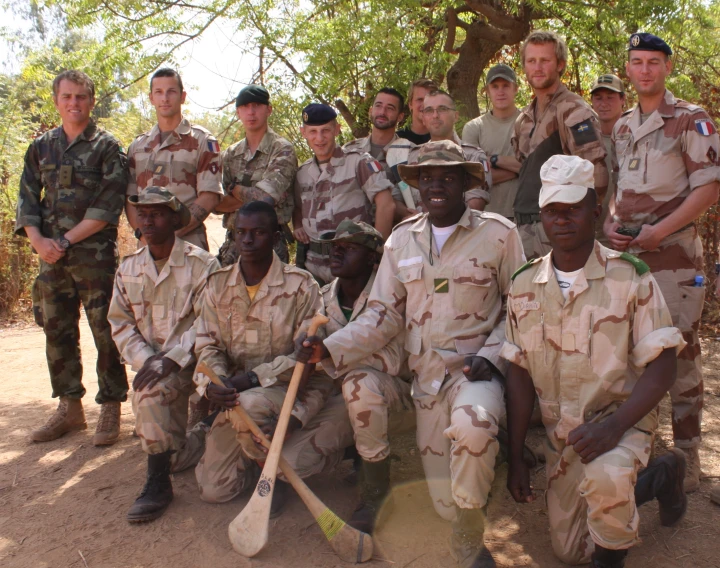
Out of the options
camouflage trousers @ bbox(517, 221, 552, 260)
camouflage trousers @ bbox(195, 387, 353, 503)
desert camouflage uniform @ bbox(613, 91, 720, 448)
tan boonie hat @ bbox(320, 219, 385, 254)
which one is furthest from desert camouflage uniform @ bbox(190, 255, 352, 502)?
desert camouflage uniform @ bbox(613, 91, 720, 448)

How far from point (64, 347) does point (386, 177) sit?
2702 mm

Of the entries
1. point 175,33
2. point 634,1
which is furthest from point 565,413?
point 175,33

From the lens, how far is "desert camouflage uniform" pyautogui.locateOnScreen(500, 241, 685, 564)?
9.37ft

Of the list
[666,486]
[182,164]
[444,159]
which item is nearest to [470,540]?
[666,486]

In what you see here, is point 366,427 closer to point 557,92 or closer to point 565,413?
point 565,413

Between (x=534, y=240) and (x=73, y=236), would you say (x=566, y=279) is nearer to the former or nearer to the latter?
(x=534, y=240)

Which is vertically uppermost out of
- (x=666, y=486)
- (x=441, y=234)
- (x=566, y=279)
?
(x=441, y=234)

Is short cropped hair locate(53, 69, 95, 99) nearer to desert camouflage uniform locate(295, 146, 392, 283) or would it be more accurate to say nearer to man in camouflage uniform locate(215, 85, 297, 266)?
man in camouflage uniform locate(215, 85, 297, 266)

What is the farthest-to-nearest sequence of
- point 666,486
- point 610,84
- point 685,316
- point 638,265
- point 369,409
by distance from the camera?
point 610,84 → point 685,316 → point 369,409 → point 666,486 → point 638,265

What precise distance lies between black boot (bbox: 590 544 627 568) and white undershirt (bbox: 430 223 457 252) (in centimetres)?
168

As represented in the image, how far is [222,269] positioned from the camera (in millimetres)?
4160

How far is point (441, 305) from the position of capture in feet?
12.1

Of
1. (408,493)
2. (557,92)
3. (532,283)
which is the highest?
(557,92)

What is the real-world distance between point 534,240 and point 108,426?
3244 mm
